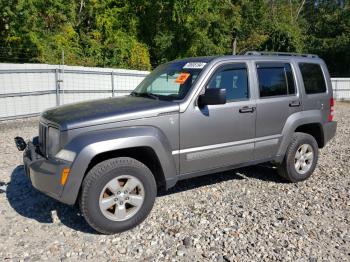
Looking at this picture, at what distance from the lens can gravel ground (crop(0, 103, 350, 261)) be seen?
12.6ft

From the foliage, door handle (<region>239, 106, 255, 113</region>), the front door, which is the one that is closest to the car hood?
the front door

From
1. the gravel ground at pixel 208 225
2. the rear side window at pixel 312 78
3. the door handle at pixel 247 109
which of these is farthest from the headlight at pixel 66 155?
the rear side window at pixel 312 78

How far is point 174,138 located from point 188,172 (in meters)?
0.51

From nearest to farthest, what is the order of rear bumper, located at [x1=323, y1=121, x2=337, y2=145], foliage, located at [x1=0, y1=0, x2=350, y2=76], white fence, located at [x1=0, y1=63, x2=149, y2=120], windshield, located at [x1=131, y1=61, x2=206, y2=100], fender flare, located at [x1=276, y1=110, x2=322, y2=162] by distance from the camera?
1. windshield, located at [x1=131, y1=61, x2=206, y2=100]
2. fender flare, located at [x1=276, y1=110, x2=322, y2=162]
3. rear bumper, located at [x1=323, y1=121, x2=337, y2=145]
4. white fence, located at [x1=0, y1=63, x2=149, y2=120]
5. foliage, located at [x1=0, y1=0, x2=350, y2=76]

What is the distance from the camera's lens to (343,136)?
9.95 meters

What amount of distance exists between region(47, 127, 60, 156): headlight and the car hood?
99mm

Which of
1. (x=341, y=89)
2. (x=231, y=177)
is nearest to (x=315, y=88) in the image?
(x=231, y=177)

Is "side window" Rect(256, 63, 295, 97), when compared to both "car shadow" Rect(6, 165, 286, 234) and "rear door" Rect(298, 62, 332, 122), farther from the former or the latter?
"car shadow" Rect(6, 165, 286, 234)

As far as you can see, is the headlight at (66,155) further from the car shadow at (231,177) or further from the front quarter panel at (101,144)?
the car shadow at (231,177)

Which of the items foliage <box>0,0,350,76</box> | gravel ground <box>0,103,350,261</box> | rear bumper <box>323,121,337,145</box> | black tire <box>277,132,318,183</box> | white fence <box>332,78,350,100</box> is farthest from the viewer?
white fence <box>332,78,350,100</box>

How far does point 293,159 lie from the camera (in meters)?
5.77

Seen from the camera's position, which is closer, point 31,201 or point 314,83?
point 31,201

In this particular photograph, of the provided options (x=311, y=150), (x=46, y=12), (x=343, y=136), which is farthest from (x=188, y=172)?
(x=46, y=12)

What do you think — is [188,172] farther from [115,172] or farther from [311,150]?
[311,150]
